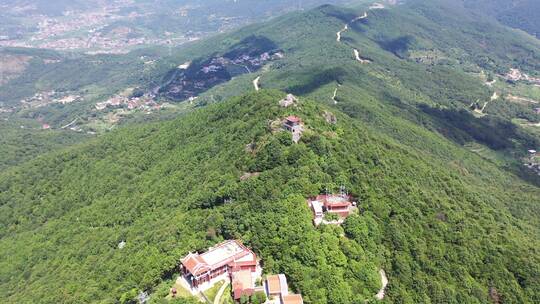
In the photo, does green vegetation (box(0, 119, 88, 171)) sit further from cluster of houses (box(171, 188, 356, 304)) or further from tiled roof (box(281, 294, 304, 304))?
tiled roof (box(281, 294, 304, 304))

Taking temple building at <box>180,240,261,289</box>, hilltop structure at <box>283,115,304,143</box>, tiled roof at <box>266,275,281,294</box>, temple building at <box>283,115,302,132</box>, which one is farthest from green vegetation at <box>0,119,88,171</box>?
tiled roof at <box>266,275,281,294</box>

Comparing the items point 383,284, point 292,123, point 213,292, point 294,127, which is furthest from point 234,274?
point 292,123

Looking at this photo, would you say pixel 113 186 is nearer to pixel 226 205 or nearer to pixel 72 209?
pixel 72 209

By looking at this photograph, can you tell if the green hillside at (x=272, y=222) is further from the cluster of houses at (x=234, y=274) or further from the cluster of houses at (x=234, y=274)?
the cluster of houses at (x=234, y=274)

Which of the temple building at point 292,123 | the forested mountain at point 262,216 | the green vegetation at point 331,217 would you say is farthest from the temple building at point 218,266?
the temple building at point 292,123

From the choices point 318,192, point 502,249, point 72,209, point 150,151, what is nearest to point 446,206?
point 502,249

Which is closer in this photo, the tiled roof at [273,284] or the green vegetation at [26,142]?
the tiled roof at [273,284]
